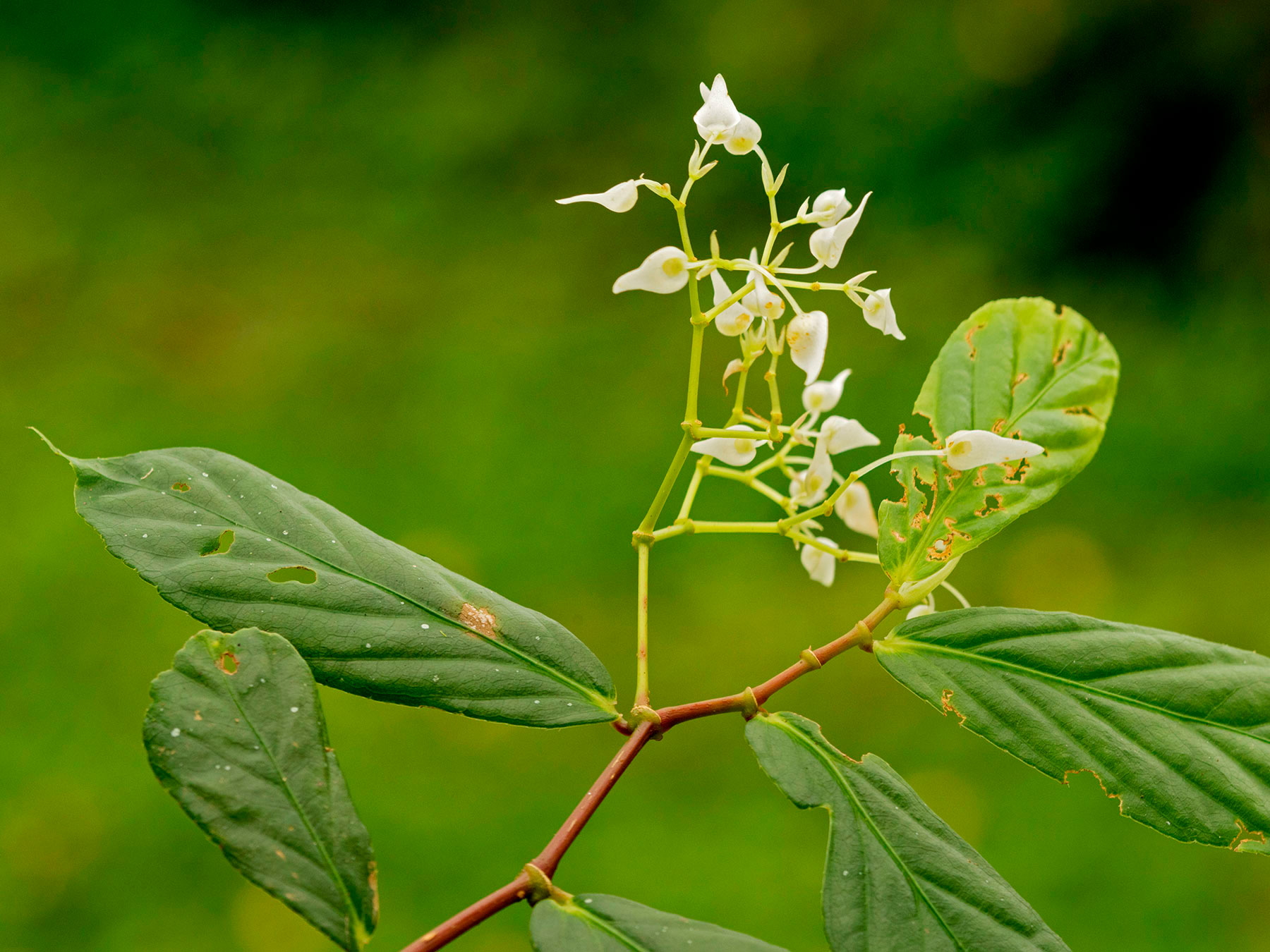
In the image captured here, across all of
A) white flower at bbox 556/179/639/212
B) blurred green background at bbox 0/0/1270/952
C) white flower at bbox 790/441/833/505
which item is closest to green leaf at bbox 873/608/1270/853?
white flower at bbox 790/441/833/505

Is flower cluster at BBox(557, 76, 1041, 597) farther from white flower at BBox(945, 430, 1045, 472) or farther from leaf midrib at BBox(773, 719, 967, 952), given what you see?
leaf midrib at BBox(773, 719, 967, 952)

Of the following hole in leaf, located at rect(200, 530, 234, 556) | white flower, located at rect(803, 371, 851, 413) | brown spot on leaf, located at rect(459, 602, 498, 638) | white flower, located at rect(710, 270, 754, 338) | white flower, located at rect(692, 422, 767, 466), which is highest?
white flower, located at rect(710, 270, 754, 338)

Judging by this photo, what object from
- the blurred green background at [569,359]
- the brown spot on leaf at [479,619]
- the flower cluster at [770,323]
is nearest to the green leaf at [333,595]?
the brown spot on leaf at [479,619]

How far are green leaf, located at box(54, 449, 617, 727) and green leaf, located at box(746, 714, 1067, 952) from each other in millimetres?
115

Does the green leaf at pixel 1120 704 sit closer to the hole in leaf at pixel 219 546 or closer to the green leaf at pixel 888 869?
the green leaf at pixel 888 869

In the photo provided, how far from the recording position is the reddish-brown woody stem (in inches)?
19.5

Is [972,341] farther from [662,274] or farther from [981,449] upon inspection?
[662,274]

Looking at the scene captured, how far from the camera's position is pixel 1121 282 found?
8.39 feet

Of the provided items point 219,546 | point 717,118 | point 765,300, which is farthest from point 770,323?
point 219,546

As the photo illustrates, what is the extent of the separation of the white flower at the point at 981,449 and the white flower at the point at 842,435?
5 centimetres

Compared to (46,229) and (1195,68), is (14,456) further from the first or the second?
(1195,68)

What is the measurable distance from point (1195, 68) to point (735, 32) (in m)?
1.19

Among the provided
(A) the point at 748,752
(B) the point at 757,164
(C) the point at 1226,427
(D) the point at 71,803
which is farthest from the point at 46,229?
(C) the point at 1226,427

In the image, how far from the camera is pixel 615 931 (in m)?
0.54
